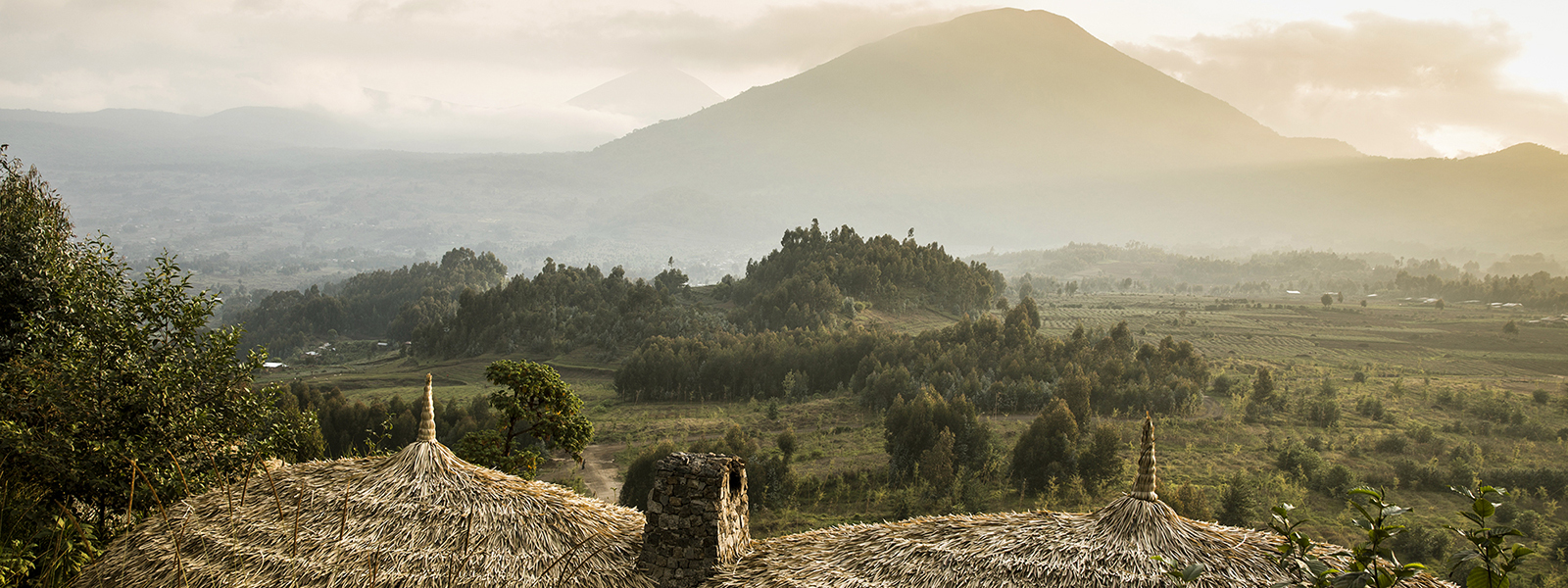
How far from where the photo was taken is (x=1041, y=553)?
7113mm

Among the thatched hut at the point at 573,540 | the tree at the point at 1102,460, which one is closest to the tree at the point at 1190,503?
the tree at the point at 1102,460

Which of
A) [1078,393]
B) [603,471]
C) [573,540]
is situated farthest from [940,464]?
[573,540]

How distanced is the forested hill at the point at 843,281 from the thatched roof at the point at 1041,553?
5302 cm

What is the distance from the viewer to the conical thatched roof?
26.0 feet

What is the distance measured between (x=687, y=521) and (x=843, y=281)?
60.8 meters

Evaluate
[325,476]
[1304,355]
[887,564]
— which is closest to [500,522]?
[325,476]

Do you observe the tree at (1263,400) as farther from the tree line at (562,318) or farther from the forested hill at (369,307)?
the forested hill at (369,307)

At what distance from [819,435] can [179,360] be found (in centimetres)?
2970

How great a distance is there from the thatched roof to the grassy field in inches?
762

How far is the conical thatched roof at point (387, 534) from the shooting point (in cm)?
792

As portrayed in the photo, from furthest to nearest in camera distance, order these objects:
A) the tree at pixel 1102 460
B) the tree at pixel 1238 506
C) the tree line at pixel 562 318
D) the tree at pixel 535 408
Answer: the tree line at pixel 562 318 < the tree at pixel 1102 460 < the tree at pixel 1238 506 < the tree at pixel 535 408

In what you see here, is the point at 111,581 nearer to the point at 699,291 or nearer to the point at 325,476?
the point at 325,476

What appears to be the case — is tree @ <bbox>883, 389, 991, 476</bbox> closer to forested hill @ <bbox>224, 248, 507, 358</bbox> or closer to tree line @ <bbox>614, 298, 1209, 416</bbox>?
tree line @ <bbox>614, 298, 1209, 416</bbox>

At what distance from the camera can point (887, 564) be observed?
7477mm
